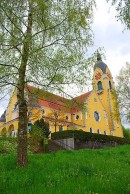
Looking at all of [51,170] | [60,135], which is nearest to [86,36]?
[51,170]

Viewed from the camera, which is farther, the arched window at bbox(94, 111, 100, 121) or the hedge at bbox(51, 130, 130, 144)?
the arched window at bbox(94, 111, 100, 121)

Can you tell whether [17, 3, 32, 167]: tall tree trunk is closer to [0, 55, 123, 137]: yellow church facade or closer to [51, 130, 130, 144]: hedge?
[51, 130, 130, 144]: hedge

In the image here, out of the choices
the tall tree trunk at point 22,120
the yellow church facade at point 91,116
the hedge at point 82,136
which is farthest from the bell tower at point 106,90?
the tall tree trunk at point 22,120

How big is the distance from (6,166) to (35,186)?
3.10 m

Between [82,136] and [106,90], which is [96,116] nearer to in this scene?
[106,90]

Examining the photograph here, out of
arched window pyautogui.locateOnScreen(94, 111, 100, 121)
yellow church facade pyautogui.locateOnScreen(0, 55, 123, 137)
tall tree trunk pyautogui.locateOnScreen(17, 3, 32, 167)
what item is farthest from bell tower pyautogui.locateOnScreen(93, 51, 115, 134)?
tall tree trunk pyautogui.locateOnScreen(17, 3, 32, 167)

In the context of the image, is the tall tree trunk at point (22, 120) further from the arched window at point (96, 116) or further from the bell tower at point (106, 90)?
the bell tower at point (106, 90)

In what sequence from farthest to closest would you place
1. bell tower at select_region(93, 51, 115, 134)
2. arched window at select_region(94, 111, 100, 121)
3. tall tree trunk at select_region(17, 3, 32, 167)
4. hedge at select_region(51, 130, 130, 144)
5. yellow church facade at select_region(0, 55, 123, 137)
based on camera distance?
bell tower at select_region(93, 51, 115, 134), arched window at select_region(94, 111, 100, 121), yellow church facade at select_region(0, 55, 123, 137), hedge at select_region(51, 130, 130, 144), tall tree trunk at select_region(17, 3, 32, 167)

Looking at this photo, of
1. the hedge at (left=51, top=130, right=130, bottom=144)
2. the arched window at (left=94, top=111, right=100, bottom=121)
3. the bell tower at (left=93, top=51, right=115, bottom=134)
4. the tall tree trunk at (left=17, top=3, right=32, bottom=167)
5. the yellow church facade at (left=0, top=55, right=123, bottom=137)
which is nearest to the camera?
the tall tree trunk at (left=17, top=3, right=32, bottom=167)

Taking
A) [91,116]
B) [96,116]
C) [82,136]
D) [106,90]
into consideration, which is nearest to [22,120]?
[82,136]

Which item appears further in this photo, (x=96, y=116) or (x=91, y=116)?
(x=96, y=116)

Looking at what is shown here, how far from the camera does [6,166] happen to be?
9.09m

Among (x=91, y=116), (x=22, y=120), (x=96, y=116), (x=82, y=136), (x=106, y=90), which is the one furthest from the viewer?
(x=106, y=90)

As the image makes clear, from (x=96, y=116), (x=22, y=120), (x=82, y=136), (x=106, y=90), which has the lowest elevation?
(x=22, y=120)
